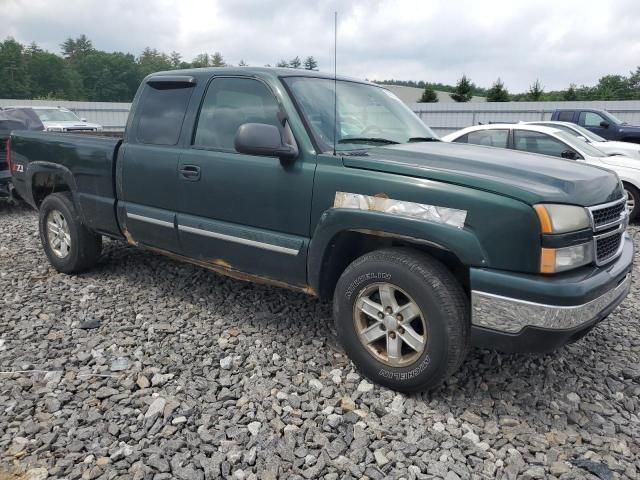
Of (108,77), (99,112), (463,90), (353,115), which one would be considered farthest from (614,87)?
(108,77)

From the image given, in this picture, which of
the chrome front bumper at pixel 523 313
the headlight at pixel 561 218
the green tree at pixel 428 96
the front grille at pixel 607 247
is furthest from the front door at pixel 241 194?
the green tree at pixel 428 96

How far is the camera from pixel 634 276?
206 inches

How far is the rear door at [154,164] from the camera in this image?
13.0ft

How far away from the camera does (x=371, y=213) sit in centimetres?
288

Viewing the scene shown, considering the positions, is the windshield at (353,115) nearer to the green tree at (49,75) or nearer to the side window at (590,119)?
the side window at (590,119)

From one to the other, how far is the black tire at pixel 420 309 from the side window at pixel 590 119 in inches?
583

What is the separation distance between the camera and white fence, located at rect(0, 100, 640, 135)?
21.8m

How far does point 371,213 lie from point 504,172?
746 millimetres

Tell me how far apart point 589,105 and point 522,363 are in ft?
81.8

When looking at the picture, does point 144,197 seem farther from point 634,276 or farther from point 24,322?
point 634,276

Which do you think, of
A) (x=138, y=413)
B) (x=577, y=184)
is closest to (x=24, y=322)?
(x=138, y=413)

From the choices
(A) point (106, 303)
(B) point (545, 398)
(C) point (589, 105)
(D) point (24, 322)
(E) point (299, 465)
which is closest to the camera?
(E) point (299, 465)

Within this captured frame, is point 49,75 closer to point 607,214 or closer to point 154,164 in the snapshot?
point 154,164

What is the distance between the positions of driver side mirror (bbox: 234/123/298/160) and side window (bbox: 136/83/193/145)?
3.50 feet
